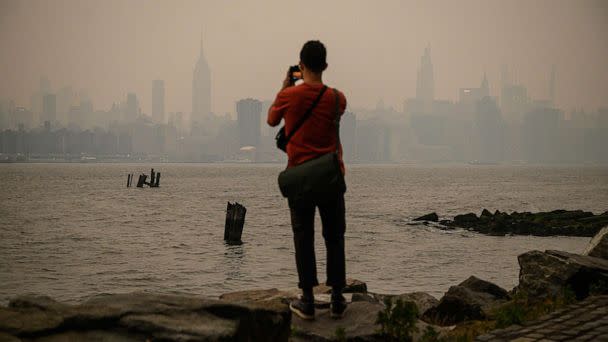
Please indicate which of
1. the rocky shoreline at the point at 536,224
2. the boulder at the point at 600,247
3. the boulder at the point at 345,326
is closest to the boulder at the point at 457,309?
the boulder at the point at 600,247

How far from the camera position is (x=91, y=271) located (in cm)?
2328

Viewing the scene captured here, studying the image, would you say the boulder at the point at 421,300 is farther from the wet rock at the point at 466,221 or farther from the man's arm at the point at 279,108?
the wet rock at the point at 466,221

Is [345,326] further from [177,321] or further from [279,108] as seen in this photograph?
[279,108]

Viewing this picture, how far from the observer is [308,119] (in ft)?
20.4

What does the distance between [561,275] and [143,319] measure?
652 centimetres

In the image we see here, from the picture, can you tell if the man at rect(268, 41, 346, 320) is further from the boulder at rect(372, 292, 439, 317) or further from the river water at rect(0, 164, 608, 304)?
the river water at rect(0, 164, 608, 304)

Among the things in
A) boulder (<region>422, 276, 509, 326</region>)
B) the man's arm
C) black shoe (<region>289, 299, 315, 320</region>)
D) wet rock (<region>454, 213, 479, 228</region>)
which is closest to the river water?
wet rock (<region>454, 213, 479, 228</region>)

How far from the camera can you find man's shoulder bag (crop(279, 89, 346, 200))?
6.09 m

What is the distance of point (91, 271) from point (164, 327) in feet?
63.2

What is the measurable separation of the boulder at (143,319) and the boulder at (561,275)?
5.00 metres

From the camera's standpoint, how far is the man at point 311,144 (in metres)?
6.21

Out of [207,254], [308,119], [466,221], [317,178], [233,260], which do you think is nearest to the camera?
[317,178]

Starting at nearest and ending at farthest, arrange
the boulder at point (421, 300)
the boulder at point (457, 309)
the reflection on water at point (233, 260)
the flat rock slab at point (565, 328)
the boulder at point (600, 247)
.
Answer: the flat rock slab at point (565, 328)
the boulder at point (457, 309)
the boulder at point (600, 247)
the boulder at point (421, 300)
the reflection on water at point (233, 260)

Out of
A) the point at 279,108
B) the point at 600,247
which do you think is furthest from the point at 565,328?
the point at 600,247
